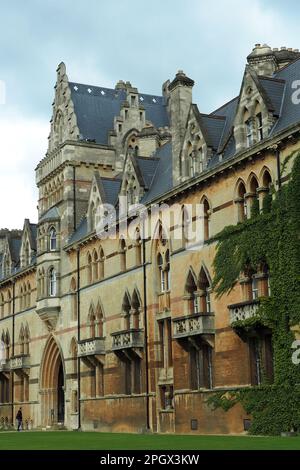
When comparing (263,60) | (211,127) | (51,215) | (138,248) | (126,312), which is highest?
(263,60)

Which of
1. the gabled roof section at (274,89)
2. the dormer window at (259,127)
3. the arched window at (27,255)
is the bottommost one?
the dormer window at (259,127)

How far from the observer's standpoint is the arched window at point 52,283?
2053 inches

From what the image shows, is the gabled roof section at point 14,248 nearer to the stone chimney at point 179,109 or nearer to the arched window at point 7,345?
the arched window at point 7,345

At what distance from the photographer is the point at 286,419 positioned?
91.3ft

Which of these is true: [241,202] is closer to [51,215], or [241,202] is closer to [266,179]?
[266,179]

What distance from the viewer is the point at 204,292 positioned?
34.9 metres

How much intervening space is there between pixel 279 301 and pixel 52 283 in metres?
26.3

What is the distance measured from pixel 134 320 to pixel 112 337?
2456 mm

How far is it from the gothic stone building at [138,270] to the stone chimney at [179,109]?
0.22ft

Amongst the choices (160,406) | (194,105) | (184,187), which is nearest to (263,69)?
(194,105)

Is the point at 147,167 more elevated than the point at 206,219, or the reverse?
the point at 147,167

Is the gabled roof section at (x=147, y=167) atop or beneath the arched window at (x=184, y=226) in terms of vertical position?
atop

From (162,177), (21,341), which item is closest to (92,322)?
(162,177)

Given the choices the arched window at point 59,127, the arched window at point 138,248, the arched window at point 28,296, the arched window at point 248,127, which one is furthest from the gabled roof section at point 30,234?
the arched window at point 248,127
